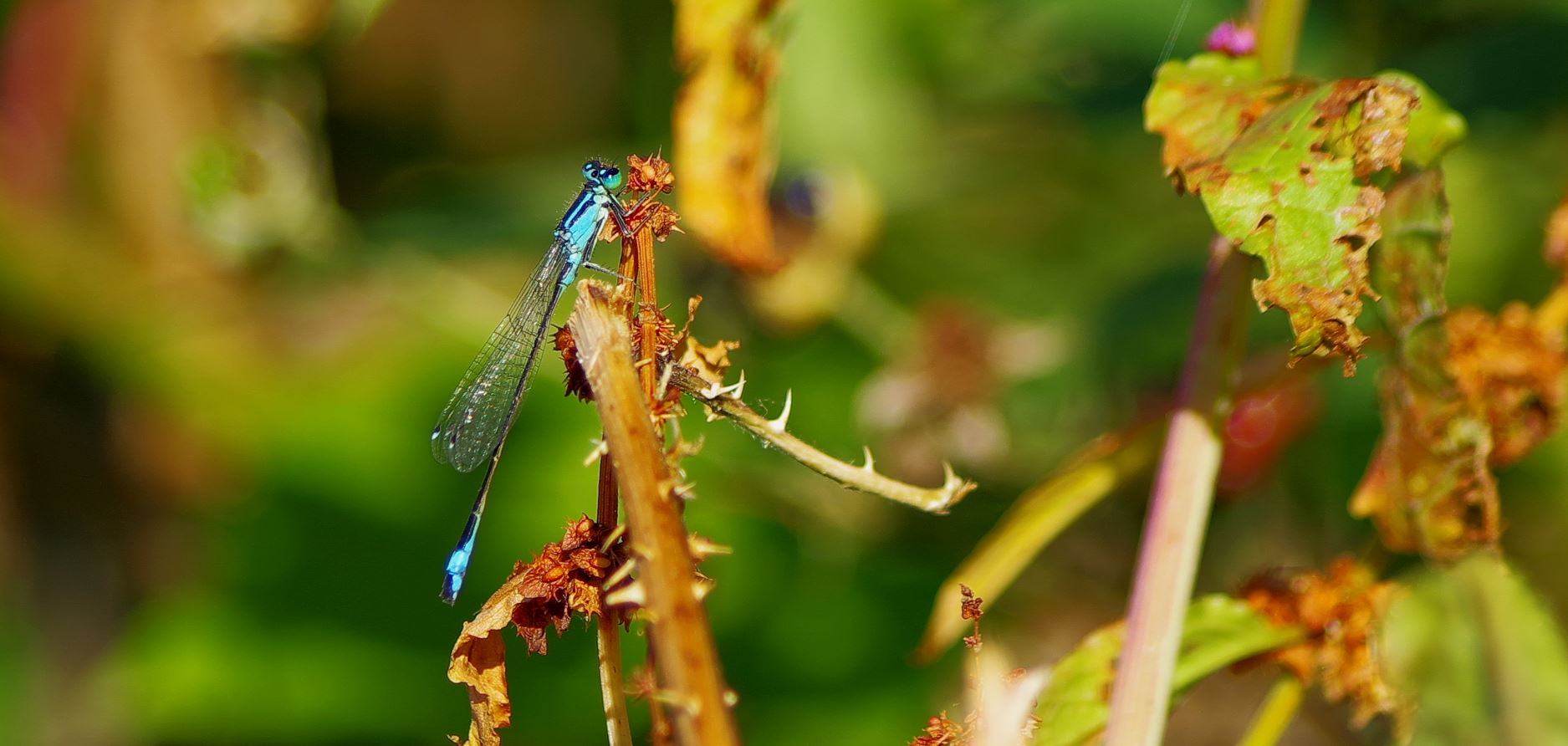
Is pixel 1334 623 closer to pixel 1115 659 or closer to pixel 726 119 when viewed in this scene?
pixel 1115 659

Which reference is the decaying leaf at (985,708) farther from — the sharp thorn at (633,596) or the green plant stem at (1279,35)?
the green plant stem at (1279,35)

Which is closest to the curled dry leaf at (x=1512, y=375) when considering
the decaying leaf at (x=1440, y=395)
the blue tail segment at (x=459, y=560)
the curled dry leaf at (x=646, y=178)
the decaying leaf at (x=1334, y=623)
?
the decaying leaf at (x=1440, y=395)

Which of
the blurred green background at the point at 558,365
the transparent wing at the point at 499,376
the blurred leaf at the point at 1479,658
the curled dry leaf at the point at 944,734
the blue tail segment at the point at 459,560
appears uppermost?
the blurred green background at the point at 558,365

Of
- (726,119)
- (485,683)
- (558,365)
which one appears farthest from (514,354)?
(558,365)

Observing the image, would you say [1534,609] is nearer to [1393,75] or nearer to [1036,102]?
[1393,75]

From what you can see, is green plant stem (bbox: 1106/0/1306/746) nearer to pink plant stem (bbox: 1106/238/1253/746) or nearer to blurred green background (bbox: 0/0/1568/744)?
pink plant stem (bbox: 1106/238/1253/746)

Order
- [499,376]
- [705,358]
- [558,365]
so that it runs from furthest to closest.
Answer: [558,365], [499,376], [705,358]
